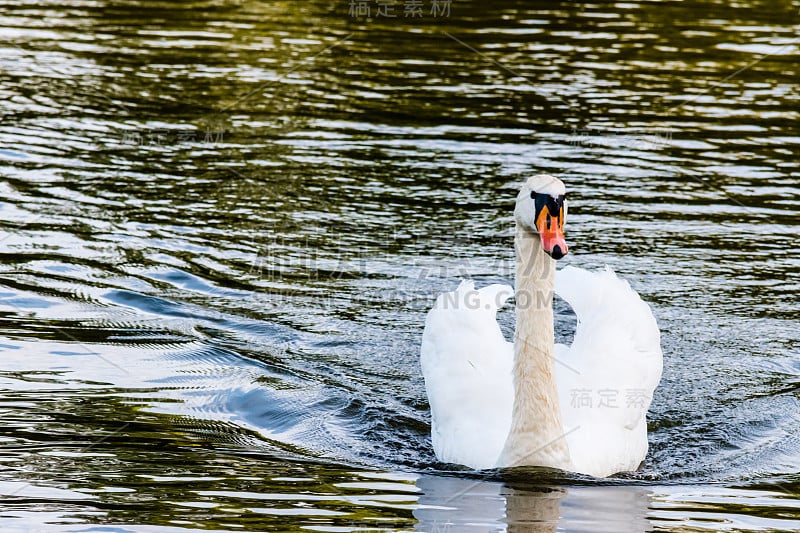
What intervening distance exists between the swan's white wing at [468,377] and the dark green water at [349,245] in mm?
278

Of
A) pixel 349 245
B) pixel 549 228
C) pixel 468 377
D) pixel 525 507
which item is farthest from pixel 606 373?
pixel 349 245

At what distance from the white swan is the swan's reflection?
11.3 inches

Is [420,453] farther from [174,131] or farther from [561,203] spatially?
[174,131]

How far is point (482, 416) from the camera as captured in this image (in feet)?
28.0

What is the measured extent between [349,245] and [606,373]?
4.34 meters

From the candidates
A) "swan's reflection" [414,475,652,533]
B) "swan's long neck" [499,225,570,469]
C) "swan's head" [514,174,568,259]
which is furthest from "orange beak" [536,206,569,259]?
"swan's reflection" [414,475,652,533]

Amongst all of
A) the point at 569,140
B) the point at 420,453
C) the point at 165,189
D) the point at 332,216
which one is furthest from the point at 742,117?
the point at 420,453

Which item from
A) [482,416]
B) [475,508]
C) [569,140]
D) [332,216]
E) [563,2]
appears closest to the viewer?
[475,508]

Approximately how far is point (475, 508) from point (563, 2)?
61.2 ft

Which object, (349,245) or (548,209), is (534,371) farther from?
(349,245)

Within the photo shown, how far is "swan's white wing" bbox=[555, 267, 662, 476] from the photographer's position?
8.19m

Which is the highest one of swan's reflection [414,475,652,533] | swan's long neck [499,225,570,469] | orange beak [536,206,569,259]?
orange beak [536,206,569,259]

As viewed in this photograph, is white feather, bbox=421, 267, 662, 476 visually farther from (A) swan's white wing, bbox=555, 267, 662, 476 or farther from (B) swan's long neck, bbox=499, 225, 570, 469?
(B) swan's long neck, bbox=499, 225, 570, 469

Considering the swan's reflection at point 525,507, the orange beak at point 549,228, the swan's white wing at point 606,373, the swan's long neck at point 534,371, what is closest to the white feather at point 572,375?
the swan's white wing at point 606,373
